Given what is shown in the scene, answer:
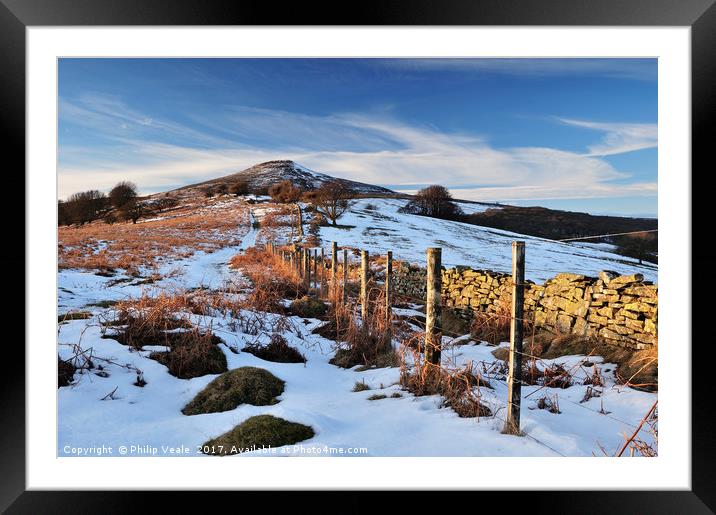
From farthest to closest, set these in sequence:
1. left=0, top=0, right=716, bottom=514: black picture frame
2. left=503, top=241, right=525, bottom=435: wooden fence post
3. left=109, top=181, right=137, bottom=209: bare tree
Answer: left=109, top=181, right=137, bottom=209: bare tree → left=503, top=241, right=525, bottom=435: wooden fence post → left=0, top=0, right=716, bottom=514: black picture frame

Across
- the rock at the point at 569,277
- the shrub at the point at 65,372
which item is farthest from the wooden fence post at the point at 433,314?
the shrub at the point at 65,372

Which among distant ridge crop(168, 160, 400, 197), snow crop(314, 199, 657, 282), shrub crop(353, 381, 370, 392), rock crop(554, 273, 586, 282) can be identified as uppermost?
distant ridge crop(168, 160, 400, 197)

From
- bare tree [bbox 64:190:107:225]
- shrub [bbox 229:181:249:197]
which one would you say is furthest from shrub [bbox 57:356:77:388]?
shrub [bbox 229:181:249:197]

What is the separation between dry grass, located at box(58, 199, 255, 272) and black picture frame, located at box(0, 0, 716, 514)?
4.65 metres

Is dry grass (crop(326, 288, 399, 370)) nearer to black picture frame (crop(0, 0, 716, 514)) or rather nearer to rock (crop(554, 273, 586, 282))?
black picture frame (crop(0, 0, 716, 514))

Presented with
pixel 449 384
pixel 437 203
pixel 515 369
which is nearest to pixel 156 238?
pixel 437 203

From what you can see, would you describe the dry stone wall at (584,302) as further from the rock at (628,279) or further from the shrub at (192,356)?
the shrub at (192,356)

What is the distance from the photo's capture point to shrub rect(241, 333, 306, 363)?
4.23m

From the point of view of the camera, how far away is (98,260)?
782cm
